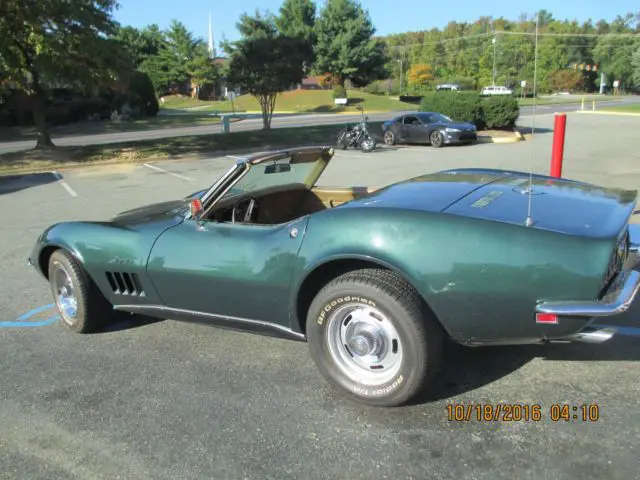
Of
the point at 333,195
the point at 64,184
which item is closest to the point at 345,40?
the point at 64,184

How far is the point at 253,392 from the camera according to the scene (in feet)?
10.8

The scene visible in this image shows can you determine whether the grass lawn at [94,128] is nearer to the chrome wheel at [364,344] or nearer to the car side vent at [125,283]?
the car side vent at [125,283]

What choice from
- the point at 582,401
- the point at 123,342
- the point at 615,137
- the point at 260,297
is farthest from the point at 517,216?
the point at 615,137

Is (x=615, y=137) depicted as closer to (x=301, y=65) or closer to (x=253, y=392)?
(x=301, y=65)

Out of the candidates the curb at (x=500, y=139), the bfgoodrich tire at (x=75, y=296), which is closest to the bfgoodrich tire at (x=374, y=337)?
the bfgoodrich tire at (x=75, y=296)

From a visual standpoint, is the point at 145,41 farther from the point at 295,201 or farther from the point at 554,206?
the point at 554,206

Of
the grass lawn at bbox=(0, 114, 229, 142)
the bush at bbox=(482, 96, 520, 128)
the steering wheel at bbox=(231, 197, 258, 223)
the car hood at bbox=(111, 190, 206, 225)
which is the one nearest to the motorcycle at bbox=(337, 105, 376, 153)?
the bush at bbox=(482, 96, 520, 128)

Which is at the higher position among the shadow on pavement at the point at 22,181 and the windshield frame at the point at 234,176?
the windshield frame at the point at 234,176

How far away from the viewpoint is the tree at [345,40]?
6228cm

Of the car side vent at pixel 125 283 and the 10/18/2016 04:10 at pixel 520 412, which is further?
the car side vent at pixel 125 283

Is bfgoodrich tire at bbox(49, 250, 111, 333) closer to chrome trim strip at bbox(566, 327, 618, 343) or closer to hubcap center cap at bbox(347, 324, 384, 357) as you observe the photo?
hubcap center cap at bbox(347, 324, 384, 357)

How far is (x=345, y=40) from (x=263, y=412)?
206 feet

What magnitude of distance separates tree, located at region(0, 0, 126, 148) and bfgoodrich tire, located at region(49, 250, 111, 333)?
1410 centimetres

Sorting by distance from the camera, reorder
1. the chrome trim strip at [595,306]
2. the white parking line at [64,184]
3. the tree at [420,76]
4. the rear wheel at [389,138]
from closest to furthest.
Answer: the chrome trim strip at [595,306], the white parking line at [64,184], the rear wheel at [389,138], the tree at [420,76]
